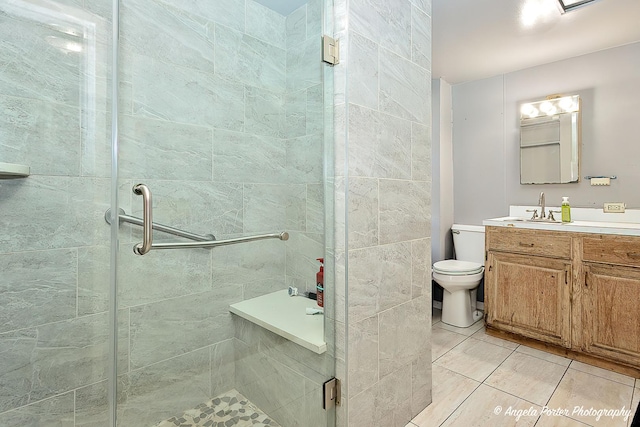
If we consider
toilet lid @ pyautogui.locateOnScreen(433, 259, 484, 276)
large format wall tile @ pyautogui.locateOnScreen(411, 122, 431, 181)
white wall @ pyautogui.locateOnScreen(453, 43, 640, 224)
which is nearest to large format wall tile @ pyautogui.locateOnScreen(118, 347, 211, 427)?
large format wall tile @ pyautogui.locateOnScreen(411, 122, 431, 181)

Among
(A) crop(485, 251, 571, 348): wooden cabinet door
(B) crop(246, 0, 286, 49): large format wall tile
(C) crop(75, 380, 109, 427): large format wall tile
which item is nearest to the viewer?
(C) crop(75, 380, 109, 427): large format wall tile

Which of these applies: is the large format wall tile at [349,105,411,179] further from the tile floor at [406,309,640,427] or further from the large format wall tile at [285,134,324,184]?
the tile floor at [406,309,640,427]

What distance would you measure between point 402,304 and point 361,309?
1.01 ft

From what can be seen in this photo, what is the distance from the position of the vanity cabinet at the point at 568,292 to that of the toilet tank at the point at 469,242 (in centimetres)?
44

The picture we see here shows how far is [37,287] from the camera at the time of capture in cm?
110

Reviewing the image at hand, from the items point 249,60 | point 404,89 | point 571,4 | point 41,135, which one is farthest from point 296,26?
Answer: point 571,4

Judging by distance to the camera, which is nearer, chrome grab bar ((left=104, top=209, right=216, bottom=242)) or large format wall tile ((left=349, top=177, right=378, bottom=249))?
chrome grab bar ((left=104, top=209, right=216, bottom=242))

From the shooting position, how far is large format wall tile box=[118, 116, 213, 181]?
1.00 meters

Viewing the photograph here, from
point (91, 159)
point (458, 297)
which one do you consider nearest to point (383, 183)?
point (91, 159)

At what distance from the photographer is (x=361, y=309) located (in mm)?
1378

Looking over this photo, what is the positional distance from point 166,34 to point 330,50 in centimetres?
60

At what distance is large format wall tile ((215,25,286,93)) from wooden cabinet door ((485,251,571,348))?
2.21 m

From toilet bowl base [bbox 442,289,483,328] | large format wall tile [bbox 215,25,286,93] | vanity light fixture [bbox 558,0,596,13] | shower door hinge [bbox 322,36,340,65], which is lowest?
toilet bowl base [bbox 442,289,483,328]

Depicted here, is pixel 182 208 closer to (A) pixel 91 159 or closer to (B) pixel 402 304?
(A) pixel 91 159
